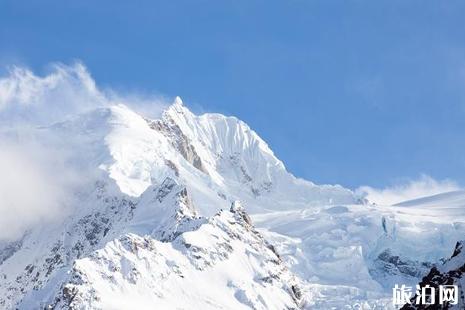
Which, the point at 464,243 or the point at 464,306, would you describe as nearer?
the point at 464,306

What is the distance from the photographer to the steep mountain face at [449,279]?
108 meters

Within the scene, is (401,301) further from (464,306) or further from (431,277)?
(464,306)

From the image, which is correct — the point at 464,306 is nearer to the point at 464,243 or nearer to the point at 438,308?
the point at 438,308

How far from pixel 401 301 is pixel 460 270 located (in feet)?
38.9

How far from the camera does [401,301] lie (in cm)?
12225

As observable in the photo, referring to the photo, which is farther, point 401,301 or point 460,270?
point 401,301

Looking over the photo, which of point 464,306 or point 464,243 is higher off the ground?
point 464,243

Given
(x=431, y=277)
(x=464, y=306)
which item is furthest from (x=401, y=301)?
(x=464, y=306)

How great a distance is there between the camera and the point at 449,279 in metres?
112

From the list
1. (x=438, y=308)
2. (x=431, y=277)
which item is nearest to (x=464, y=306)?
(x=438, y=308)

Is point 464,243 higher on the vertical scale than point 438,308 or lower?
higher

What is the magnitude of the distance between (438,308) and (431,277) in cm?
799

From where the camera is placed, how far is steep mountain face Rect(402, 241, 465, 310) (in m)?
108

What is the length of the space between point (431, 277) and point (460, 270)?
4.82m
